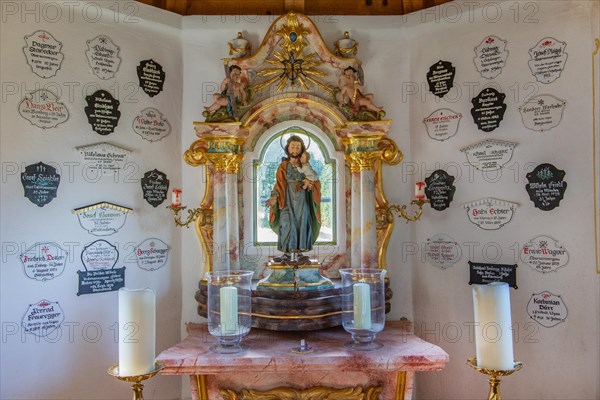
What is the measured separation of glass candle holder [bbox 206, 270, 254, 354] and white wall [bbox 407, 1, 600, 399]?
6.41ft

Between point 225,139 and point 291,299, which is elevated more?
point 225,139

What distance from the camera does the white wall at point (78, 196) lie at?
11.9 feet

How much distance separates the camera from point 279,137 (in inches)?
183

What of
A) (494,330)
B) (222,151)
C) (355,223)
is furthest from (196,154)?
(494,330)

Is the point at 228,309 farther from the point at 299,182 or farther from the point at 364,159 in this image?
the point at 364,159

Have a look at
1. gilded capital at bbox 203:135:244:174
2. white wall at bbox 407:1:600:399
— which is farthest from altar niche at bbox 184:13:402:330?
white wall at bbox 407:1:600:399

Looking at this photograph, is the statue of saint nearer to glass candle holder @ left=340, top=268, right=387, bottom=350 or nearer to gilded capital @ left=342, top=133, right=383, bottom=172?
gilded capital @ left=342, top=133, right=383, bottom=172

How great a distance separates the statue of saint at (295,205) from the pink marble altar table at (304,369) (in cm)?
87

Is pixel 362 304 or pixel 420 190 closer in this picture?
pixel 362 304

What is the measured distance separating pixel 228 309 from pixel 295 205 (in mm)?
1242

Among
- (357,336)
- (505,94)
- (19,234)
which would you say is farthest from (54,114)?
(505,94)

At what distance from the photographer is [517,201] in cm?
398

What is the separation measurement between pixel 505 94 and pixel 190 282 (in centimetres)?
346

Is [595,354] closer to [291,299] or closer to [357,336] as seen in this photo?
[357,336]
